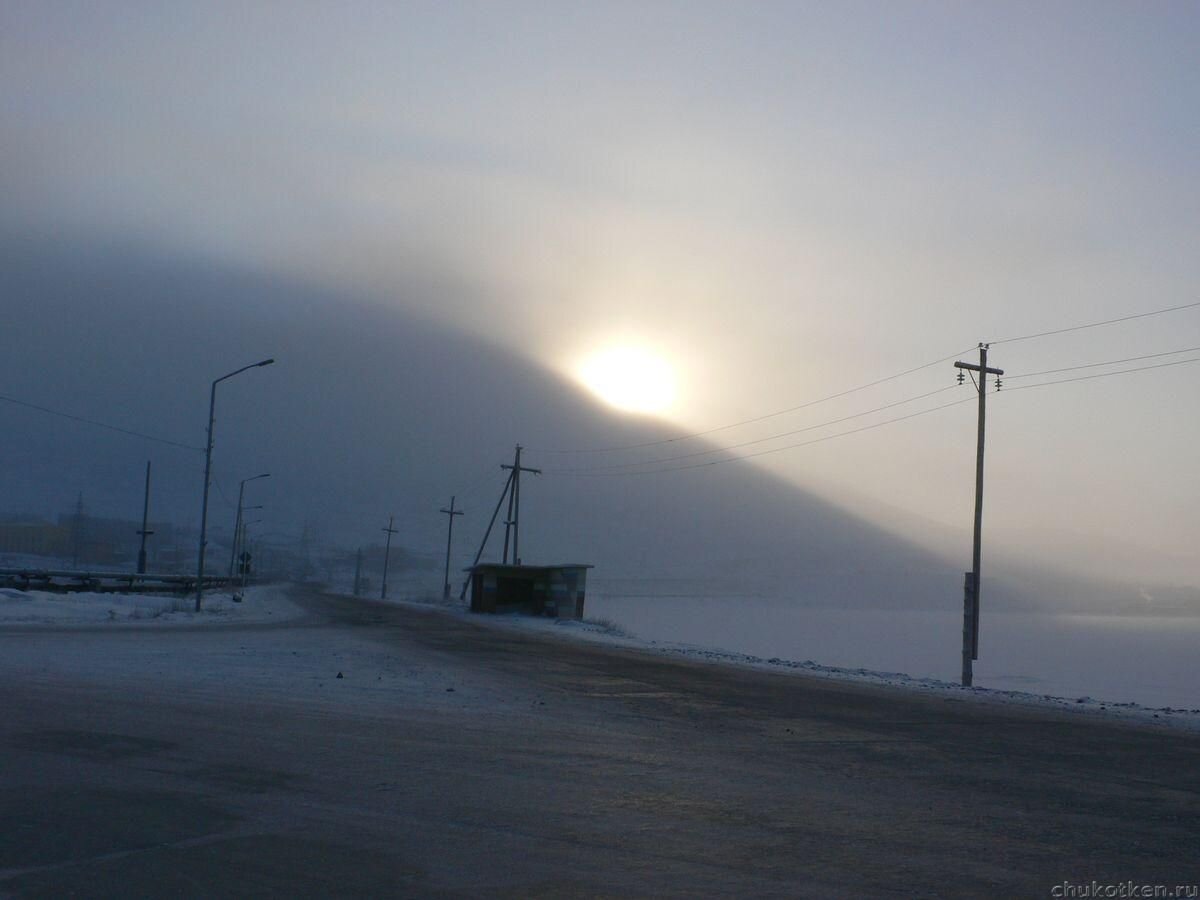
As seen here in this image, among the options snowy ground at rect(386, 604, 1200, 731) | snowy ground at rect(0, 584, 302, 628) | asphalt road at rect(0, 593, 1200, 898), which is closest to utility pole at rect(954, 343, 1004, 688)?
snowy ground at rect(386, 604, 1200, 731)

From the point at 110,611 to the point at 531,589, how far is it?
3257cm

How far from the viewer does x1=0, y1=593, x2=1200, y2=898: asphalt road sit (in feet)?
24.7

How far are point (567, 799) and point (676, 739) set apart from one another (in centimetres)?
498

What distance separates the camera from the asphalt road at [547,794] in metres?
7.52

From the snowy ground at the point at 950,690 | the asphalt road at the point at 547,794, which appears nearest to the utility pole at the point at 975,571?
the snowy ground at the point at 950,690

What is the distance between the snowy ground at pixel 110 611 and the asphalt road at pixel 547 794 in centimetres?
2254

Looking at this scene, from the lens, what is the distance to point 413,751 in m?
12.3

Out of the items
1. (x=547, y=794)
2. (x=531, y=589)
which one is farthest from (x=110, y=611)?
(x=547, y=794)

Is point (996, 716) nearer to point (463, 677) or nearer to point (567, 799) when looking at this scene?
point (463, 677)

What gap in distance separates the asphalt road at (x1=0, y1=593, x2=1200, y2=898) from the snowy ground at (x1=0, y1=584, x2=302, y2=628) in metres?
22.5

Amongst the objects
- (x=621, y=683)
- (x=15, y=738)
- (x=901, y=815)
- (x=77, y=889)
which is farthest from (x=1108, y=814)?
(x=621, y=683)

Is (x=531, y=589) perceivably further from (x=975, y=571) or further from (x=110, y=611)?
(x=975, y=571)

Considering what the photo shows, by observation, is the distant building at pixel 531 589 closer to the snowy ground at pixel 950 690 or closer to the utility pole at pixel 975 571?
the snowy ground at pixel 950 690

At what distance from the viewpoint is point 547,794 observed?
1025cm
